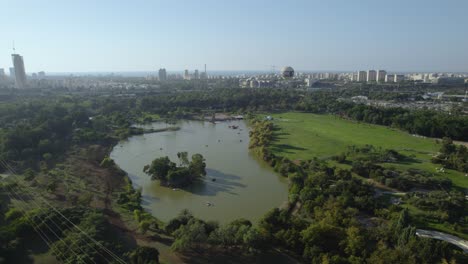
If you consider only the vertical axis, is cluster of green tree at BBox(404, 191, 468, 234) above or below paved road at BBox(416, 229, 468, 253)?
above

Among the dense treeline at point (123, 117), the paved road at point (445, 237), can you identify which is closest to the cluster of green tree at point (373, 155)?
the paved road at point (445, 237)

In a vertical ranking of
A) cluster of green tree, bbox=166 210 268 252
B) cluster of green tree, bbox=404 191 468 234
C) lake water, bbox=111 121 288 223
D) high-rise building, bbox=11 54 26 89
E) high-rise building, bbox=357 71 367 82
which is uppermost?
high-rise building, bbox=11 54 26 89

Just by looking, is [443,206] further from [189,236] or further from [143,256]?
[143,256]

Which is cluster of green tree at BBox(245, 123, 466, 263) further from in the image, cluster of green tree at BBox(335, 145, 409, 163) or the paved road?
cluster of green tree at BBox(335, 145, 409, 163)

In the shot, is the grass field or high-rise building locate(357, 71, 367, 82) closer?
the grass field

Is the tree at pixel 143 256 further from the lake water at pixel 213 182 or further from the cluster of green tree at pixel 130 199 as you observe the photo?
the cluster of green tree at pixel 130 199

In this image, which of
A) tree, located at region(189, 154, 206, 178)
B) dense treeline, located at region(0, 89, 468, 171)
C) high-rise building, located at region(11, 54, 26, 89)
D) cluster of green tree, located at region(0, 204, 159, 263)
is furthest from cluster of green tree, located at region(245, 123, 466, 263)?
high-rise building, located at region(11, 54, 26, 89)

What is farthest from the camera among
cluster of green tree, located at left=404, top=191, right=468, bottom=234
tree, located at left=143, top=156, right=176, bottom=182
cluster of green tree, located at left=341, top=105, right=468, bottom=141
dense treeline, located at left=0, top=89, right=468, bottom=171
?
cluster of green tree, located at left=341, top=105, right=468, bottom=141

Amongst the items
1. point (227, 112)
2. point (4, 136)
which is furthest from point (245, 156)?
point (227, 112)
